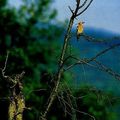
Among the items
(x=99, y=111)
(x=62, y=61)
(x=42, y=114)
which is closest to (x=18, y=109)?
(x=42, y=114)

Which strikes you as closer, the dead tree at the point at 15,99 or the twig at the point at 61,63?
the twig at the point at 61,63

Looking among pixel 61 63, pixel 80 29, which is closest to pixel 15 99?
pixel 61 63

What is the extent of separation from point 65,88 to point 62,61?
48cm

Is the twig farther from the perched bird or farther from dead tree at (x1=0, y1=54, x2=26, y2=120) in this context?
dead tree at (x1=0, y1=54, x2=26, y2=120)

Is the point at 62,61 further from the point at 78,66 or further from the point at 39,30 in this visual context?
the point at 39,30

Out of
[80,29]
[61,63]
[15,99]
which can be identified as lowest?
[15,99]

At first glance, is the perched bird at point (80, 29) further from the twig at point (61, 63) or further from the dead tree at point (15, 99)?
the dead tree at point (15, 99)

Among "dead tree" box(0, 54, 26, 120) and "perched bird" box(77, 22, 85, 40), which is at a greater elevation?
"perched bird" box(77, 22, 85, 40)

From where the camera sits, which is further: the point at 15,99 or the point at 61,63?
the point at 15,99

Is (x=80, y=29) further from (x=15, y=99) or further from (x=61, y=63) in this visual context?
(x=15, y=99)

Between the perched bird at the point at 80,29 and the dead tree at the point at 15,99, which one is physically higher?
the perched bird at the point at 80,29

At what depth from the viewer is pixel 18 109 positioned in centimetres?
894

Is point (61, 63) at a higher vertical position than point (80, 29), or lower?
lower

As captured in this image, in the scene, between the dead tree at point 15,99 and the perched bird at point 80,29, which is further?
the dead tree at point 15,99
